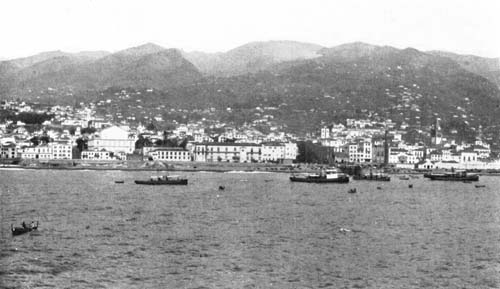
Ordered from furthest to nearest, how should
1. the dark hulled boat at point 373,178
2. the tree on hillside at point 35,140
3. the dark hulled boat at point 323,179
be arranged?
the tree on hillside at point 35,140 < the dark hulled boat at point 373,178 < the dark hulled boat at point 323,179

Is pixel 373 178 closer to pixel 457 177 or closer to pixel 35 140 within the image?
pixel 457 177

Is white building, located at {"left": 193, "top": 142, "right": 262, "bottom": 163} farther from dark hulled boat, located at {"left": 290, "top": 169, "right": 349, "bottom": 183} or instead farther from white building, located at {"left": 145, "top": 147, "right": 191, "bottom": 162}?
dark hulled boat, located at {"left": 290, "top": 169, "right": 349, "bottom": 183}

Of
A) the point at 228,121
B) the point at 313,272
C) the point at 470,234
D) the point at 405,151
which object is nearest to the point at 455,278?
the point at 313,272

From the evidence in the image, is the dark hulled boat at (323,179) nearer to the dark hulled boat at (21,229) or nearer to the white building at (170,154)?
the white building at (170,154)

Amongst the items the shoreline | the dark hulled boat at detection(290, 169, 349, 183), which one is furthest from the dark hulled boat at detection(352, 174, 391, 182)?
the shoreline

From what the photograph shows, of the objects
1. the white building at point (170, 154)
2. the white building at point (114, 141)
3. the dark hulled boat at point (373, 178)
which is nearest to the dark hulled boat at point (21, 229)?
the dark hulled boat at point (373, 178)

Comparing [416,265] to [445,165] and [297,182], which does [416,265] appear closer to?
[297,182]

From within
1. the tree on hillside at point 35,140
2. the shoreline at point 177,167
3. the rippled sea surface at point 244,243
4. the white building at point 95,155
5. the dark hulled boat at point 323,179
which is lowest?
the rippled sea surface at point 244,243

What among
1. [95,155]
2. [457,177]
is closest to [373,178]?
[457,177]

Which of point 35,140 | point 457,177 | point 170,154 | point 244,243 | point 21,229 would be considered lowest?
point 244,243
